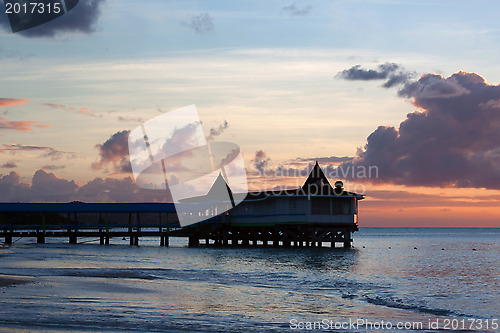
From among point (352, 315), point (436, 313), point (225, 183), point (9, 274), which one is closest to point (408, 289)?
point (436, 313)

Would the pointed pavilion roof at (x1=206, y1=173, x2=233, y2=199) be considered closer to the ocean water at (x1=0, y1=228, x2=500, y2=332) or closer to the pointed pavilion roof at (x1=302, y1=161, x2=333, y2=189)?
the pointed pavilion roof at (x1=302, y1=161, x2=333, y2=189)

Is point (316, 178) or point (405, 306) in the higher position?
point (316, 178)

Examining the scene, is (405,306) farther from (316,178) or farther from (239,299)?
(316,178)

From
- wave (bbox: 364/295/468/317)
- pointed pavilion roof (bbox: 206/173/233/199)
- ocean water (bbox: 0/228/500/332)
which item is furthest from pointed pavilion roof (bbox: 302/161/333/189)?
wave (bbox: 364/295/468/317)

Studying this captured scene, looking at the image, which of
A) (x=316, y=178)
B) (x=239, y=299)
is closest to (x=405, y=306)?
(x=239, y=299)

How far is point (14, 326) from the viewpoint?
631 inches

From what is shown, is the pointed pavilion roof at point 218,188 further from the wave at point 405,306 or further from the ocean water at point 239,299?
the wave at point 405,306

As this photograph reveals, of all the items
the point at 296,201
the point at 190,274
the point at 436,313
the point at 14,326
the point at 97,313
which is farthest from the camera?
the point at 296,201

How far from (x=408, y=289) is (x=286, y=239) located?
95.9ft

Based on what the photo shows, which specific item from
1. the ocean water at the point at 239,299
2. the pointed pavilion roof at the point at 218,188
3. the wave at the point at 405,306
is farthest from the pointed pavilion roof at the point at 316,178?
the wave at the point at 405,306

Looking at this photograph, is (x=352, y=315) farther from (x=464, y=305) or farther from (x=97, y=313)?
(x=97, y=313)

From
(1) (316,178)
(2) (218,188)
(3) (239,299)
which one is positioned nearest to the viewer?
(3) (239,299)

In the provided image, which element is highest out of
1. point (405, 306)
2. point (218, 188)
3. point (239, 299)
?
point (218, 188)

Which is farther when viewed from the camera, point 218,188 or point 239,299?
point 218,188
